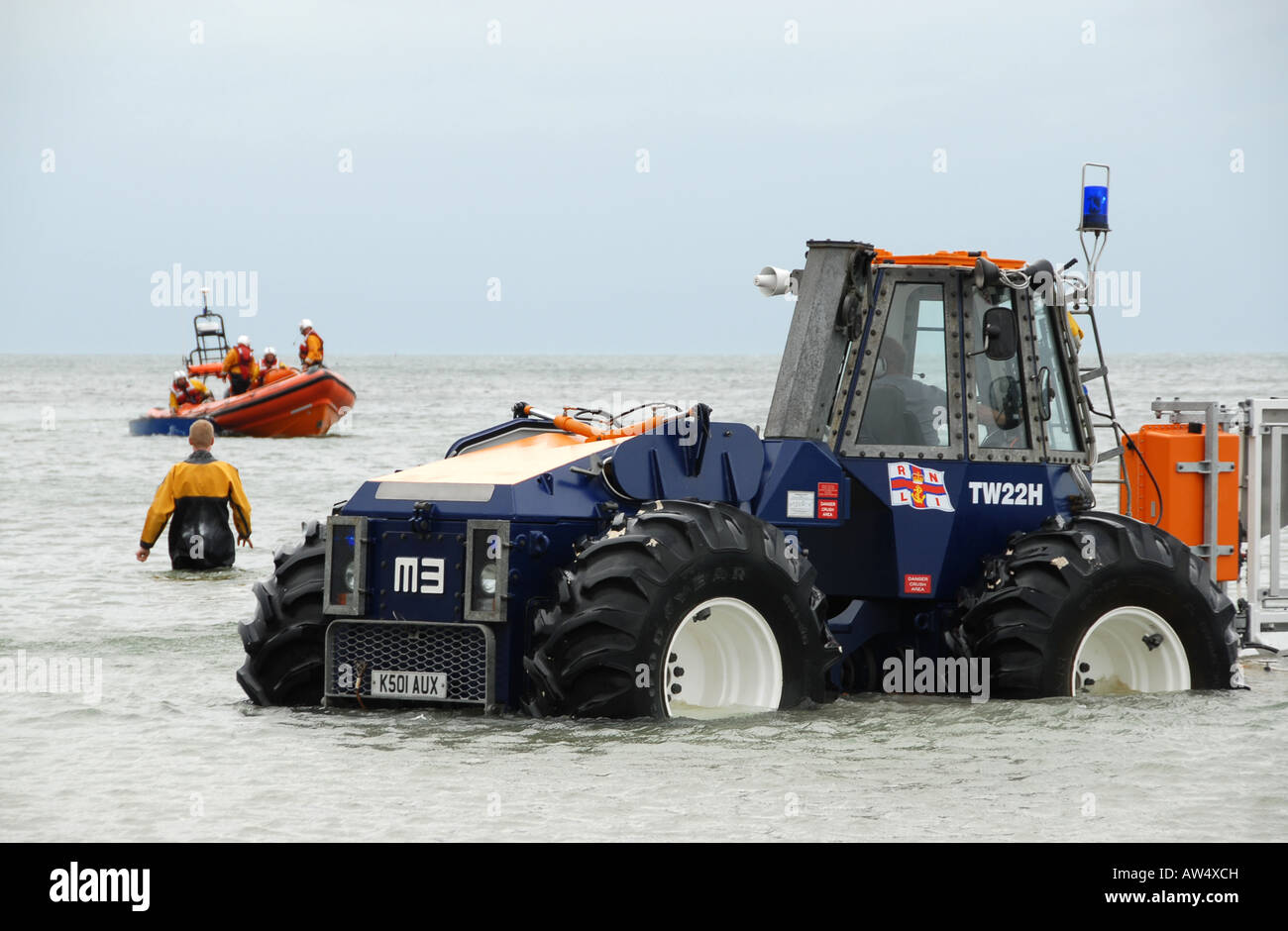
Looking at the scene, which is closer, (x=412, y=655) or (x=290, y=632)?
(x=412, y=655)

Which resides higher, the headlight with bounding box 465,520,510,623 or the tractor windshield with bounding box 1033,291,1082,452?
the tractor windshield with bounding box 1033,291,1082,452

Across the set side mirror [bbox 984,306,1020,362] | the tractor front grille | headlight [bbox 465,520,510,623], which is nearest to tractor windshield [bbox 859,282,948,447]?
side mirror [bbox 984,306,1020,362]

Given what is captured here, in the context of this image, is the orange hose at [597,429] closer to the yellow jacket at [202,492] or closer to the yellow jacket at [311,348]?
the yellow jacket at [202,492]

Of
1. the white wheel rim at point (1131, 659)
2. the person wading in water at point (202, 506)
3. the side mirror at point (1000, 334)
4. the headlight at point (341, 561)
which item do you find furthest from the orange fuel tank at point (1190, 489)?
the person wading in water at point (202, 506)

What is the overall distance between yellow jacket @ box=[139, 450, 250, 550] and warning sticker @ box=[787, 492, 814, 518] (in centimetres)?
703

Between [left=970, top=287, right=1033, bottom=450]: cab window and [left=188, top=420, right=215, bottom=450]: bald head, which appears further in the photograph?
[left=188, top=420, right=215, bottom=450]: bald head

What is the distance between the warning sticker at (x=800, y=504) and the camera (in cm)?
941

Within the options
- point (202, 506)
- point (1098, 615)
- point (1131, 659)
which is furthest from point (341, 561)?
point (202, 506)

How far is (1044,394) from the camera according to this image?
979cm

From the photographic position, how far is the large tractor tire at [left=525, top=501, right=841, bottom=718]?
8133 mm

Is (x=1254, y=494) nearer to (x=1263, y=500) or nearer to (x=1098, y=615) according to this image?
(x=1263, y=500)

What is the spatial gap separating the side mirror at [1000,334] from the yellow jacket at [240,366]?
34.2m

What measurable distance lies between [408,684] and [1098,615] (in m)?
3.36

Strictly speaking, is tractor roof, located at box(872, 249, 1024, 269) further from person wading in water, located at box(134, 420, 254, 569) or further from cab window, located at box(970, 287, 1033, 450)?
person wading in water, located at box(134, 420, 254, 569)
